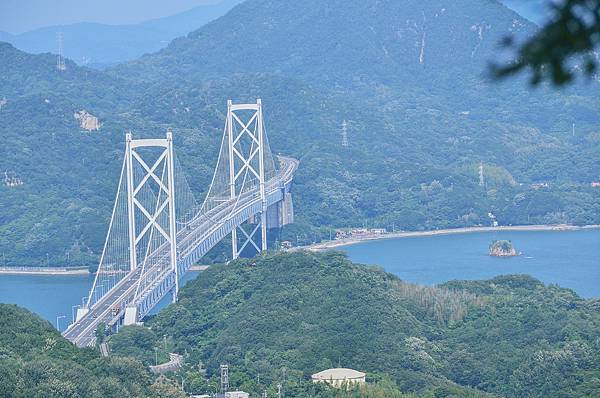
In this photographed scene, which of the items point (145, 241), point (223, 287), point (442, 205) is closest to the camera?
point (223, 287)

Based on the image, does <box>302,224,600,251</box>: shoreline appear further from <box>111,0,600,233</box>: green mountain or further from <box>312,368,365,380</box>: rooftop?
<box>312,368,365,380</box>: rooftop

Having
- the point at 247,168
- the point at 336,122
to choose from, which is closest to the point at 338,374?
the point at 247,168

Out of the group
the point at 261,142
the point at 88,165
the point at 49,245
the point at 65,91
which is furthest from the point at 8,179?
the point at 65,91

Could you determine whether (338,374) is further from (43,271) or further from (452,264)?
(43,271)

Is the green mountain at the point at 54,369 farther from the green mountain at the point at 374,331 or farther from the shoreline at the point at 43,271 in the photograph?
the shoreline at the point at 43,271

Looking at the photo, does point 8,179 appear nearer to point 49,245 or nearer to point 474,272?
point 49,245

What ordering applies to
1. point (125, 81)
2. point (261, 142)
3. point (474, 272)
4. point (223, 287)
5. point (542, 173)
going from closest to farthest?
point (223, 287) < point (474, 272) < point (261, 142) < point (542, 173) < point (125, 81)

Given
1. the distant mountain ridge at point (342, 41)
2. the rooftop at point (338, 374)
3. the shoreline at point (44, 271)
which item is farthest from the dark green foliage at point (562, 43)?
the distant mountain ridge at point (342, 41)
